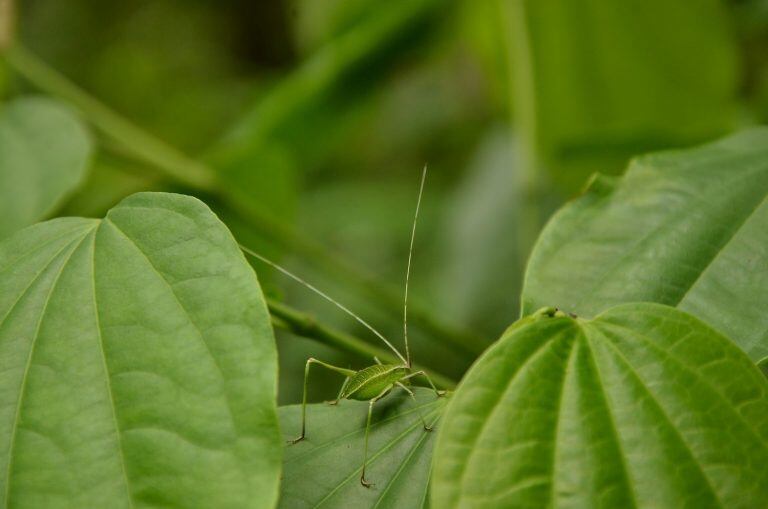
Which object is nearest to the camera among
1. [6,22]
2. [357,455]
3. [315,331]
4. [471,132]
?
[357,455]


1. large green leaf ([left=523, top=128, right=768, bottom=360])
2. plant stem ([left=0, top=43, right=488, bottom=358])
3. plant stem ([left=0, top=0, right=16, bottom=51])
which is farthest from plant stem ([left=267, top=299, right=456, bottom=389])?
plant stem ([left=0, top=0, right=16, bottom=51])

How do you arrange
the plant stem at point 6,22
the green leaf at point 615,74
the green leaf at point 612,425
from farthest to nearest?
1. the green leaf at point 615,74
2. the plant stem at point 6,22
3. the green leaf at point 612,425

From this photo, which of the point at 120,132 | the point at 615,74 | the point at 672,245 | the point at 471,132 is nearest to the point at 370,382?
the point at 672,245

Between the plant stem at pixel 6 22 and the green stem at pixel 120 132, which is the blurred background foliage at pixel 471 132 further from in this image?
the plant stem at pixel 6 22

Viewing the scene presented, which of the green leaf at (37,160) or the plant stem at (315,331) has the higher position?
the green leaf at (37,160)

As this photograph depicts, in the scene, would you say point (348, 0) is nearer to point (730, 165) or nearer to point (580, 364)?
→ point (730, 165)

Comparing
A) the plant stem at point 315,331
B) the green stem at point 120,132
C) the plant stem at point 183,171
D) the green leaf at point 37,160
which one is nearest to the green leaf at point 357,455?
the plant stem at point 315,331

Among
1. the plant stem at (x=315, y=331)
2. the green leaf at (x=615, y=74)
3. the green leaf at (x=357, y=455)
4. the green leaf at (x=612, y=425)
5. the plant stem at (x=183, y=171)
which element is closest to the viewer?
the green leaf at (x=612, y=425)

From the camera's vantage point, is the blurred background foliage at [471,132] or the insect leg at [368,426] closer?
the insect leg at [368,426]

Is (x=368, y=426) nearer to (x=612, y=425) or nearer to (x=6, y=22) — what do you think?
(x=612, y=425)
